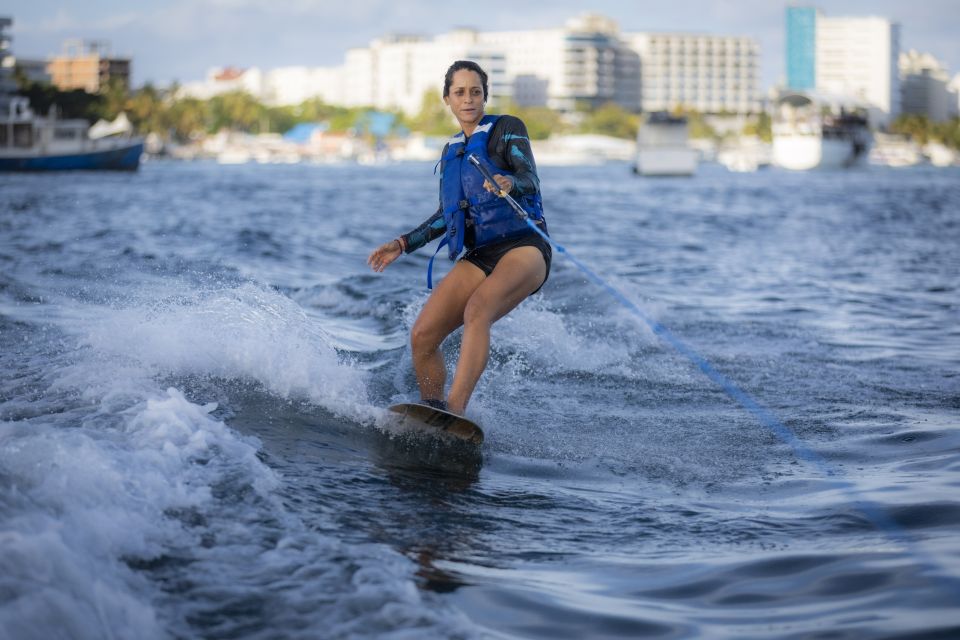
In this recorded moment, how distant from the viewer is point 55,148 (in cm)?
7075

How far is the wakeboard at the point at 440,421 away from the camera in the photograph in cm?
531

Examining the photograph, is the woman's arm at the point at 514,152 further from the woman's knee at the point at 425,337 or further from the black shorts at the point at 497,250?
the woman's knee at the point at 425,337

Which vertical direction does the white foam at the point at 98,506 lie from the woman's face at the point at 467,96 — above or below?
below

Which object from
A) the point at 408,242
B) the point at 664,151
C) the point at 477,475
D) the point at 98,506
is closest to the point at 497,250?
the point at 408,242

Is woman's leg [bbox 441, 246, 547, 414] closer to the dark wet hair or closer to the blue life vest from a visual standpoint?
the blue life vest

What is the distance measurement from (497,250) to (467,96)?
0.74m

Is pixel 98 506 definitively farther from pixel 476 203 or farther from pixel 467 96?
pixel 467 96

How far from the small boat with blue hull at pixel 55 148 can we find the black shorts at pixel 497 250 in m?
65.9

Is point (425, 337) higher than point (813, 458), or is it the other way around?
point (425, 337)

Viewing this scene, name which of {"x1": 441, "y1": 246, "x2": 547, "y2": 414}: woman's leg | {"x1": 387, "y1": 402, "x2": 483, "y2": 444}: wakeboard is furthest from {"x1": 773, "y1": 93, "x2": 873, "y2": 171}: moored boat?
{"x1": 387, "y1": 402, "x2": 483, "y2": 444}: wakeboard

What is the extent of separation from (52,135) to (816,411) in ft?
235

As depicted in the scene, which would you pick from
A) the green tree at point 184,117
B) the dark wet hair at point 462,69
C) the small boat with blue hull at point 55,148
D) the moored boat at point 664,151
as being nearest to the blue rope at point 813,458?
the dark wet hair at point 462,69

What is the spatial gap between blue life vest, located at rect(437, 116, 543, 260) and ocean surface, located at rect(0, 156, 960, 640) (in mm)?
980

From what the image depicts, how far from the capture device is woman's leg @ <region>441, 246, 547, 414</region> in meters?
5.35
